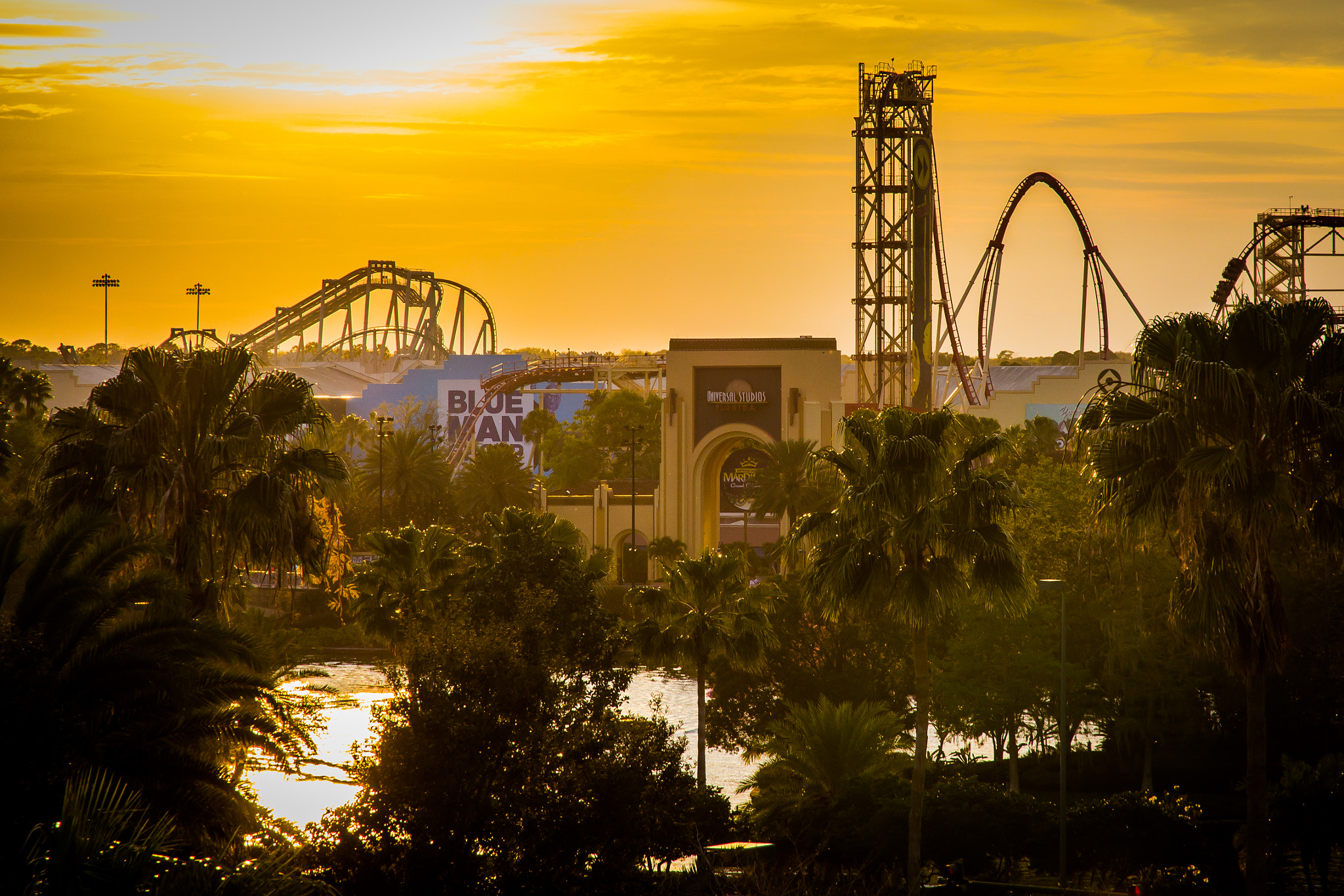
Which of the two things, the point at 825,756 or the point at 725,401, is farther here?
the point at 725,401

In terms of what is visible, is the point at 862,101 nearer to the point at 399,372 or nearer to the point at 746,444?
the point at 746,444

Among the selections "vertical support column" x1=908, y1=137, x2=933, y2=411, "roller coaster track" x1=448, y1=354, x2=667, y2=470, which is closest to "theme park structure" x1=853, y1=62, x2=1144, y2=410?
"vertical support column" x1=908, y1=137, x2=933, y2=411

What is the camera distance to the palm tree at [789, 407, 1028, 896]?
2102 centimetres

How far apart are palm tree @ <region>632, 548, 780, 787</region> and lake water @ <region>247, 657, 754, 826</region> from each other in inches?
43.0

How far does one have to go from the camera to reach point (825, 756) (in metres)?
26.9

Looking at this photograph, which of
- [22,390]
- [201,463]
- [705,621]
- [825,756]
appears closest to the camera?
→ [201,463]

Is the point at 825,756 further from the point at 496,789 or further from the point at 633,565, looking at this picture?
the point at 633,565

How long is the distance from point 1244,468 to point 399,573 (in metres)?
25.1

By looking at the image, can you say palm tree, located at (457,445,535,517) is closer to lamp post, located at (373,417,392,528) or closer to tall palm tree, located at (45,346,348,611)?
lamp post, located at (373,417,392,528)

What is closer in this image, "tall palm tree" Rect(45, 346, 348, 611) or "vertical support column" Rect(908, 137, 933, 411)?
"tall palm tree" Rect(45, 346, 348, 611)

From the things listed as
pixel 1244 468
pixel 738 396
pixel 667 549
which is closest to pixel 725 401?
pixel 738 396

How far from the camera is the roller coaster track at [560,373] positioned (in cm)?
9806

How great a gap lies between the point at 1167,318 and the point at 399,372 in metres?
117

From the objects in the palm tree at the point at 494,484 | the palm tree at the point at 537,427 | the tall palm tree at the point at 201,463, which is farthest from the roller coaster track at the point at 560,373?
the tall palm tree at the point at 201,463
